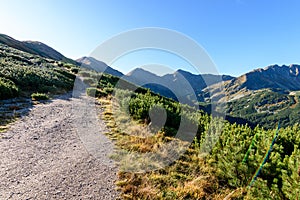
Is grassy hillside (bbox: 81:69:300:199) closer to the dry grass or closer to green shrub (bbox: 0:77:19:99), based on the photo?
the dry grass

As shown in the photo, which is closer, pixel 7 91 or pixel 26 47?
pixel 7 91

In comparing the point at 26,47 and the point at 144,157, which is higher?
the point at 26,47

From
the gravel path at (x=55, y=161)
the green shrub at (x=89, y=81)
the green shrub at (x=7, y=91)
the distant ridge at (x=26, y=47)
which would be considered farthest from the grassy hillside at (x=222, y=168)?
the distant ridge at (x=26, y=47)

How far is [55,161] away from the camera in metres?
7.13

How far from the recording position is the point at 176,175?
6918 mm

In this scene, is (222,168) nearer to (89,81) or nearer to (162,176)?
(162,176)

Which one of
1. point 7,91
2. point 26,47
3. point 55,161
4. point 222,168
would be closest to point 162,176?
point 222,168

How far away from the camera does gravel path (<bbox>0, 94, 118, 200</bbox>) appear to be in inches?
219

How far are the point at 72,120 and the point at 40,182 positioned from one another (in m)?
6.50

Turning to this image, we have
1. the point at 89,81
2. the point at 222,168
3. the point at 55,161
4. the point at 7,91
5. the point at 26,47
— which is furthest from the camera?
the point at 26,47

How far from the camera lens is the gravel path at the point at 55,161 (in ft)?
18.3

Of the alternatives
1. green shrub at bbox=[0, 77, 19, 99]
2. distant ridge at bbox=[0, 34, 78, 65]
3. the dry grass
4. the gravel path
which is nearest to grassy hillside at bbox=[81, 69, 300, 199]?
the dry grass

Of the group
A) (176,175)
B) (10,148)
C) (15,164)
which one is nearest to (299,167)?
(176,175)

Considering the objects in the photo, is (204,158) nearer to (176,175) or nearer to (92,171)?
(176,175)
